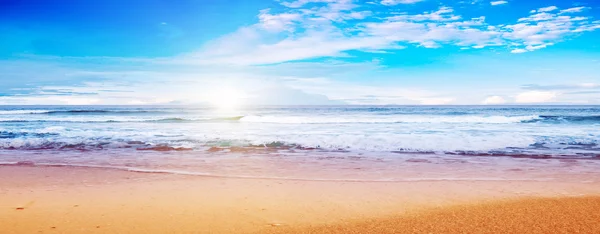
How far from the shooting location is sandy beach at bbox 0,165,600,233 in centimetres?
398

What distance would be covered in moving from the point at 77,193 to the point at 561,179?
314 inches

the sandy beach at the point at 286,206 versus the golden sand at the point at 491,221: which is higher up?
the golden sand at the point at 491,221

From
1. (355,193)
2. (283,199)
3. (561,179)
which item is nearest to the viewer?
(283,199)

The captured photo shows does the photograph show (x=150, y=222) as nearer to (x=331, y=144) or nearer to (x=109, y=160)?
(x=109, y=160)

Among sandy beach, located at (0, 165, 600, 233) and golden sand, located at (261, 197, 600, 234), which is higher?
golden sand, located at (261, 197, 600, 234)

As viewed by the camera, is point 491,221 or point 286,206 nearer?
point 491,221

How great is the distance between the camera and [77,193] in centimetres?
582

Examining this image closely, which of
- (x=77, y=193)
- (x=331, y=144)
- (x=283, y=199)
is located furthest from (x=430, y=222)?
(x=331, y=144)

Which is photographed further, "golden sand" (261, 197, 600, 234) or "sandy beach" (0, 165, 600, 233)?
"sandy beach" (0, 165, 600, 233)

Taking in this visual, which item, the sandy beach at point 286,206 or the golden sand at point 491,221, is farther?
the sandy beach at point 286,206

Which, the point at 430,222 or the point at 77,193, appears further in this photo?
the point at 77,193

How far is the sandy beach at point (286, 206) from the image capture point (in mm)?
3979

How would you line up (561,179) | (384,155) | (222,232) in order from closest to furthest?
(222,232)
(561,179)
(384,155)

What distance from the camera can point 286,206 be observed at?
4.97 m
